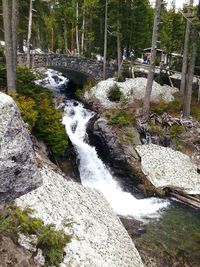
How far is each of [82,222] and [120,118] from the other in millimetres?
10763

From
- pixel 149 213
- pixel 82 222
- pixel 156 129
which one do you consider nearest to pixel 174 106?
pixel 156 129

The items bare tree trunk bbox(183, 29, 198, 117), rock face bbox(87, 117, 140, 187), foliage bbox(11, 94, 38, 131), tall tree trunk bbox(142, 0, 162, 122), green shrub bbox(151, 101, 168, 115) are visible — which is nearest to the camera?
foliage bbox(11, 94, 38, 131)

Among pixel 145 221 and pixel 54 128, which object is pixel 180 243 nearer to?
pixel 145 221

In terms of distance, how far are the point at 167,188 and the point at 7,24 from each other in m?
11.3

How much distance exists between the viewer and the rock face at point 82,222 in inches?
411

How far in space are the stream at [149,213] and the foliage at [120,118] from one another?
186cm

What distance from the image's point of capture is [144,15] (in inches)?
1330

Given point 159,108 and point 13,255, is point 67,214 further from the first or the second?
point 159,108

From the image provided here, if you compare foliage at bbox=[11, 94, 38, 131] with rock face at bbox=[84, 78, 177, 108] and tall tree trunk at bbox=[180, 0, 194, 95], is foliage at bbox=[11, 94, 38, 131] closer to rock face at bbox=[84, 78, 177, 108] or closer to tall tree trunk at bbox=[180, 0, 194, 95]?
rock face at bbox=[84, 78, 177, 108]

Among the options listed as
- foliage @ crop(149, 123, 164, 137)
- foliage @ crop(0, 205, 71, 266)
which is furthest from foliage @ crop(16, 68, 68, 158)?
foliage @ crop(0, 205, 71, 266)

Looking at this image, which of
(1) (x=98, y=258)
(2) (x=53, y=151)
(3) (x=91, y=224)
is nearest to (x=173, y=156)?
(2) (x=53, y=151)

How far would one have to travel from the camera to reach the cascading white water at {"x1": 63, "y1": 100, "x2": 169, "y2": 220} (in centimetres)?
1668

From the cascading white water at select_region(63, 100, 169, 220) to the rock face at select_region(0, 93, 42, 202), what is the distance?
829 cm

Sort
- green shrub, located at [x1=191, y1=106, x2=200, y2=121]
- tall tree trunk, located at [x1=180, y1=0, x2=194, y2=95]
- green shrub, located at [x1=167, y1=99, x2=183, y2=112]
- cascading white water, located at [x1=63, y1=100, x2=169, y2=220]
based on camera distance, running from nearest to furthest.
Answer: cascading white water, located at [x1=63, y1=100, x2=169, y2=220] → green shrub, located at [x1=191, y1=106, x2=200, y2=121] → green shrub, located at [x1=167, y1=99, x2=183, y2=112] → tall tree trunk, located at [x1=180, y1=0, x2=194, y2=95]
